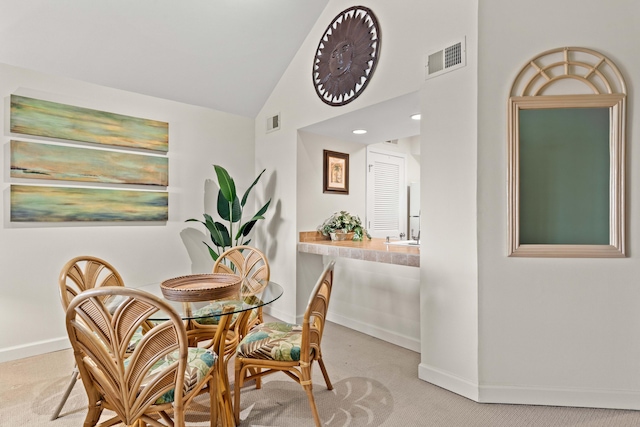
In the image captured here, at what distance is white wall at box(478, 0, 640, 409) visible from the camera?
2152 millimetres

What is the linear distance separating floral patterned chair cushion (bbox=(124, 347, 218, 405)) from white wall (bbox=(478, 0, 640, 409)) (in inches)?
68.8

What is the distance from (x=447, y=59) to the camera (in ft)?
8.20

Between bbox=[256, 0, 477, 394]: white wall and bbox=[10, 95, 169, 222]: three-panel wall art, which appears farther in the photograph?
bbox=[10, 95, 169, 222]: three-panel wall art

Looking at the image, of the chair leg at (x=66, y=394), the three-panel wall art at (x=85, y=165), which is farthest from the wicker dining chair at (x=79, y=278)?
the three-panel wall art at (x=85, y=165)

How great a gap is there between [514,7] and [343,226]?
8.25ft

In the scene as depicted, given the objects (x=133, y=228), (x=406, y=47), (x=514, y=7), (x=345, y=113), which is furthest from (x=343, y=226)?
(x=514, y=7)

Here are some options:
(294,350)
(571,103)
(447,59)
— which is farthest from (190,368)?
(571,103)

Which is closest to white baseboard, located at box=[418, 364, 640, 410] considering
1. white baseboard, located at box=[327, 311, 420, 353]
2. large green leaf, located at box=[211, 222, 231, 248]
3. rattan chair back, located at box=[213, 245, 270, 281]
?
white baseboard, located at box=[327, 311, 420, 353]

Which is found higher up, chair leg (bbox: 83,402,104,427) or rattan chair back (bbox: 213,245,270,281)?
rattan chair back (bbox: 213,245,270,281)

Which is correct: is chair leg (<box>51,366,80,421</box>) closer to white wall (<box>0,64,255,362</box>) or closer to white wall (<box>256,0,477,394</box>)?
white wall (<box>0,64,255,362</box>)

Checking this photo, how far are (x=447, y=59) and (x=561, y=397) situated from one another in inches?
93.5

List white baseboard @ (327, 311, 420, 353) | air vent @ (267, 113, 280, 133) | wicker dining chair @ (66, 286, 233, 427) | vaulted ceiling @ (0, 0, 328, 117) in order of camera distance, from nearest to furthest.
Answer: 1. wicker dining chair @ (66, 286, 233, 427)
2. vaulted ceiling @ (0, 0, 328, 117)
3. white baseboard @ (327, 311, 420, 353)
4. air vent @ (267, 113, 280, 133)

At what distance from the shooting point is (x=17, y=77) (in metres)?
2.97

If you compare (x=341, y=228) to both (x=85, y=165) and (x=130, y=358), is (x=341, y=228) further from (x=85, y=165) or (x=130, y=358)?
(x=130, y=358)
